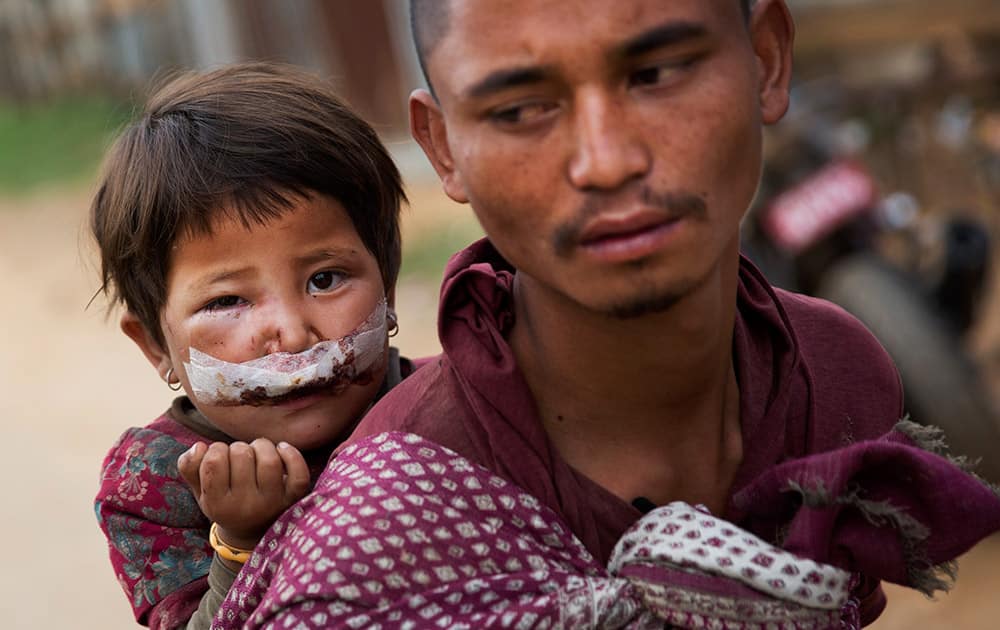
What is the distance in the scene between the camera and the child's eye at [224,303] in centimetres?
271

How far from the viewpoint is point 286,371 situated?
8.77 ft

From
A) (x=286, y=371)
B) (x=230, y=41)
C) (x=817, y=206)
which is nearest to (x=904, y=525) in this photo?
(x=286, y=371)

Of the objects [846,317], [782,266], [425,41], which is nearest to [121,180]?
[425,41]

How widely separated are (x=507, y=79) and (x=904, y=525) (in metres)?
0.85

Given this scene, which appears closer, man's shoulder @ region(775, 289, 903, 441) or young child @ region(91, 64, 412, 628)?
man's shoulder @ region(775, 289, 903, 441)

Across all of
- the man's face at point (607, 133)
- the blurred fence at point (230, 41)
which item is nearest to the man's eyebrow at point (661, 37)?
the man's face at point (607, 133)

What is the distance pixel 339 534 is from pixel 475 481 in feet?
0.68

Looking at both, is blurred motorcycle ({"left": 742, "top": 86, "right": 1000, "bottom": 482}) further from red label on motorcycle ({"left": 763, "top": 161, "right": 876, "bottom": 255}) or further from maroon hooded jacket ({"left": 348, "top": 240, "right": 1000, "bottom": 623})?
maroon hooded jacket ({"left": 348, "top": 240, "right": 1000, "bottom": 623})

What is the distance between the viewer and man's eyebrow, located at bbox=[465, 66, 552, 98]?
1935 mm

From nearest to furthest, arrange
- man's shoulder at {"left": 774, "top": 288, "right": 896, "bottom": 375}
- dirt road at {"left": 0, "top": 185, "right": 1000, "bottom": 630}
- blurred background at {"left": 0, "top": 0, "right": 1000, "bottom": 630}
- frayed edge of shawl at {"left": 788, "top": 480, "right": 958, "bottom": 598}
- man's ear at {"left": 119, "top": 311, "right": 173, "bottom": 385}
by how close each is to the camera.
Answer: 1. frayed edge of shawl at {"left": 788, "top": 480, "right": 958, "bottom": 598}
2. man's shoulder at {"left": 774, "top": 288, "right": 896, "bottom": 375}
3. man's ear at {"left": 119, "top": 311, "right": 173, "bottom": 385}
4. blurred background at {"left": 0, "top": 0, "right": 1000, "bottom": 630}
5. dirt road at {"left": 0, "top": 185, "right": 1000, "bottom": 630}

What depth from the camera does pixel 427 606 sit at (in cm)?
197

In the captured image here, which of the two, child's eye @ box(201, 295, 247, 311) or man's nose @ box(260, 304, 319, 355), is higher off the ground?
child's eye @ box(201, 295, 247, 311)

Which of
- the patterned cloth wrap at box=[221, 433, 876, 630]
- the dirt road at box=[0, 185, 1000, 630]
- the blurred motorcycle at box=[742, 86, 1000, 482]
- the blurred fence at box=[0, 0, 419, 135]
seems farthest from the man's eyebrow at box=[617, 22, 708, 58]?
the blurred fence at box=[0, 0, 419, 135]

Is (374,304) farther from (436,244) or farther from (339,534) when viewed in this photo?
(436,244)
